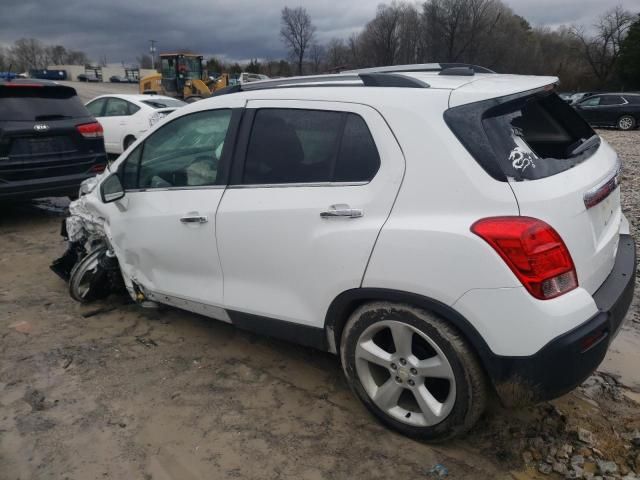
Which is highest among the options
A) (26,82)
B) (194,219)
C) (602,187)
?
(26,82)

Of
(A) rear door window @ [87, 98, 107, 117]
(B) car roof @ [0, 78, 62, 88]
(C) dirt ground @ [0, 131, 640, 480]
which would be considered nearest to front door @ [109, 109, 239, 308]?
(C) dirt ground @ [0, 131, 640, 480]

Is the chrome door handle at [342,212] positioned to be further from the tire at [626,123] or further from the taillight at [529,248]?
the tire at [626,123]

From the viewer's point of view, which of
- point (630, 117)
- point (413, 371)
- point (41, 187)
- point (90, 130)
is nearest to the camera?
point (413, 371)

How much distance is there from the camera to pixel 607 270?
2381mm

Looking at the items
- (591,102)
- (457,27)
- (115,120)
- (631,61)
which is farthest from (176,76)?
(457,27)

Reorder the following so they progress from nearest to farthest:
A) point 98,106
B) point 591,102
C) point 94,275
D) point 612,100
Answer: point 94,275, point 98,106, point 612,100, point 591,102

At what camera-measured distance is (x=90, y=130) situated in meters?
6.59

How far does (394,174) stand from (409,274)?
1.53 feet

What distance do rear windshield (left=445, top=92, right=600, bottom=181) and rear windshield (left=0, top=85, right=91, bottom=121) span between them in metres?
5.63

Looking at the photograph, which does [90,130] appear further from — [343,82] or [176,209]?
[343,82]

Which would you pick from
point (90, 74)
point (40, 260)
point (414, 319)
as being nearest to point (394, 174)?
point (414, 319)

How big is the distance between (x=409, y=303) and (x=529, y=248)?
56 cm

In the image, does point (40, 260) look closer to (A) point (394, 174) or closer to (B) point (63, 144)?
(B) point (63, 144)

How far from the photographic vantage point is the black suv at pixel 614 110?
1981cm
